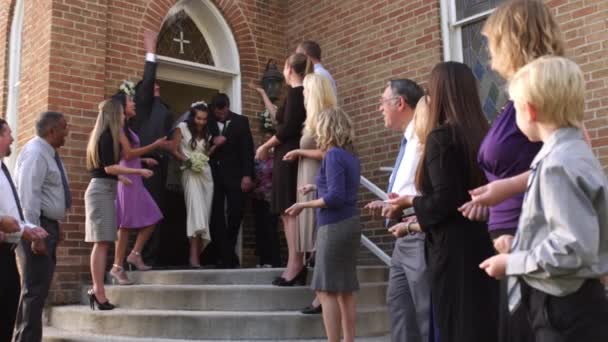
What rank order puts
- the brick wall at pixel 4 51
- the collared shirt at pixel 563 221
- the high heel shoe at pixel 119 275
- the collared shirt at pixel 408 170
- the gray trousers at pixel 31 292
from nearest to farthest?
the collared shirt at pixel 563 221 → the collared shirt at pixel 408 170 → the gray trousers at pixel 31 292 → the high heel shoe at pixel 119 275 → the brick wall at pixel 4 51

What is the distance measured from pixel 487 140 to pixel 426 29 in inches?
181

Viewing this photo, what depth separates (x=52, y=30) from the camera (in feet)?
21.2

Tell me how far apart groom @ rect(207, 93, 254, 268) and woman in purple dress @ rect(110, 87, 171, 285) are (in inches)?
29.2

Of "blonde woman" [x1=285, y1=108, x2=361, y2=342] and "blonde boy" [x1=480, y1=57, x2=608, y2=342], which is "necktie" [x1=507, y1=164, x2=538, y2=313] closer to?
"blonde boy" [x1=480, y1=57, x2=608, y2=342]

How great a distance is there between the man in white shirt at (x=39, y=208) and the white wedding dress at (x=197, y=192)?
153 centimetres

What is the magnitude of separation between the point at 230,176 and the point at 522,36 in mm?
4603

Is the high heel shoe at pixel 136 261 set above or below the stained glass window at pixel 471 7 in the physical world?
below

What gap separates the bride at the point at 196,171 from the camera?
6.37 m

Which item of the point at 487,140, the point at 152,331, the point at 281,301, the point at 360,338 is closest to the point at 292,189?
the point at 281,301

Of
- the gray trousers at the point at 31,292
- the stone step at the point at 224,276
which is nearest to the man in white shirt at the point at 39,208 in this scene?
the gray trousers at the point at 31,292

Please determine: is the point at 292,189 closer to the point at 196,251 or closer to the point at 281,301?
the point at 281,301

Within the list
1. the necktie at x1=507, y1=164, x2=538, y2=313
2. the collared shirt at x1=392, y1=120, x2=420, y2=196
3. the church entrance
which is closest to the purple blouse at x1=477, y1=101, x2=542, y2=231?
the necktie at x1=507, y1=164, x2=538, y2=313

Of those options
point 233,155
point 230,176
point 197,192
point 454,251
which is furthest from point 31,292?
point 454,251

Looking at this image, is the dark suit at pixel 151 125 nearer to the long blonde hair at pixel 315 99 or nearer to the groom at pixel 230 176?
the groom at pixel 230 176
